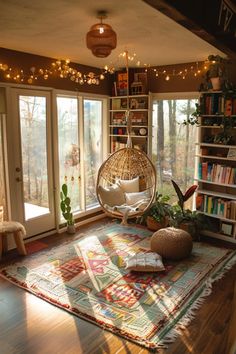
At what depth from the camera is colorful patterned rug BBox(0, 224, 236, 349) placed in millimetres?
2699

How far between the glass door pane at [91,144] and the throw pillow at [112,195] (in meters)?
0.90

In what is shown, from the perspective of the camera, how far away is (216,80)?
4.16 metres

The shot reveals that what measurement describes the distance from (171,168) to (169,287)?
2.35 metres

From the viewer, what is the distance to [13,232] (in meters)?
3.81

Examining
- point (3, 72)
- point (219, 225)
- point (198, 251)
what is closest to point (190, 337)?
point (198, 251)

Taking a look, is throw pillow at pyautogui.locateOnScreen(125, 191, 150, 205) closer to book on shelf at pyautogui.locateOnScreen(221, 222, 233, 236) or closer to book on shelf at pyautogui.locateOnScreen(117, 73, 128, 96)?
book on shelf at pyautogui.locateOnScreen(221, 222, 233, 236)

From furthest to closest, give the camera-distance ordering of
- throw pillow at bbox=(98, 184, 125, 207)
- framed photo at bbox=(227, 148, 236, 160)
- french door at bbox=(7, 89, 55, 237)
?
throw pillow at bbox=(98, 184, 125, 207), framed photo at bbox=(227, 148, 236, 160), french door at bbox=(7, 89, 55, 237)

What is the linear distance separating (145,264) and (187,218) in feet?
4.24

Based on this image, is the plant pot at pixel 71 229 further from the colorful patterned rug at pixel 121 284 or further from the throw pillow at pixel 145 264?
the throw pillow at pixel 145 264

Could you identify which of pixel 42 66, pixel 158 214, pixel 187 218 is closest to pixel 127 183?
pixel 158 214

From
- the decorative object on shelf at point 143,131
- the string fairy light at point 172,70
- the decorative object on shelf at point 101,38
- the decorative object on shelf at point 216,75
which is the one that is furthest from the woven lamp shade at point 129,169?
the decorative object on shelf at point 101,38

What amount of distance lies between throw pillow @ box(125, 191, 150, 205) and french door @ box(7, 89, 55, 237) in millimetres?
1176

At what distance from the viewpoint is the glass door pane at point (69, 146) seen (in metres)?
4.80

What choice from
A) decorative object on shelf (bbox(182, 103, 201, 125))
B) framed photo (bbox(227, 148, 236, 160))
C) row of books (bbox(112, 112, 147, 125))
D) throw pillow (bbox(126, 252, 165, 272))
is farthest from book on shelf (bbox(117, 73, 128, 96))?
throw pillow (bbox(126, 252, 165, 272))
